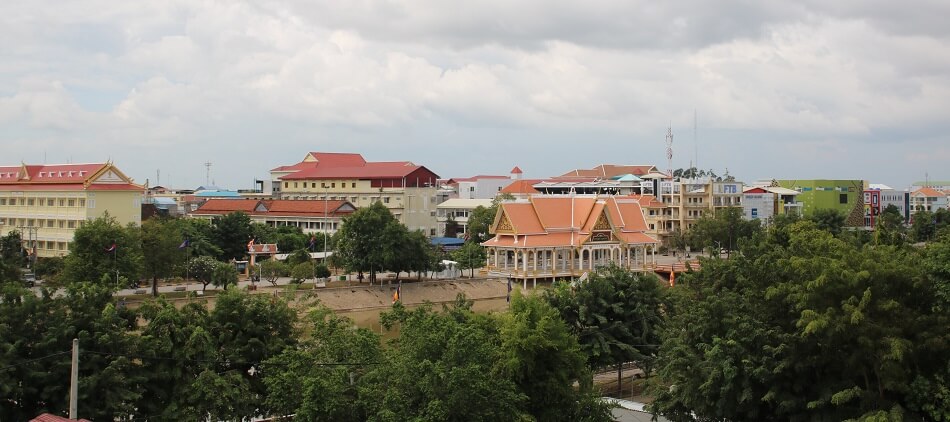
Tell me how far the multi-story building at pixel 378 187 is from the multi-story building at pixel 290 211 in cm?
408

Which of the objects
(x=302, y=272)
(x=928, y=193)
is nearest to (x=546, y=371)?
(x=302, y=272)

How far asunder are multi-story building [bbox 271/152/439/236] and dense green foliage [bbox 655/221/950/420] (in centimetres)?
5296

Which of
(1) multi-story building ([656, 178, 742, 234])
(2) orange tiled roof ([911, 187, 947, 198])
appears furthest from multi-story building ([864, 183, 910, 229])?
(1) multi-story building ([656, 178, 742, 234])

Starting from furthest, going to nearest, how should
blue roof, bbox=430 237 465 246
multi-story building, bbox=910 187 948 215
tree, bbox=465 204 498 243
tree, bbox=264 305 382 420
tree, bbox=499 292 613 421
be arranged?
multi-story building, bbox=910 187 948 215, blue roof, bbox=430 237 465 246, tree, bbox=465 204 498 243, tree, bbox=499 292 613 421, tree, bbox=264 305 382 420

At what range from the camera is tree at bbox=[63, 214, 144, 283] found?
39688 mm

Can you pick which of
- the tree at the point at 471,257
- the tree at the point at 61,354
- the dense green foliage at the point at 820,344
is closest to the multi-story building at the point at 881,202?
the tree at the point at 471,257

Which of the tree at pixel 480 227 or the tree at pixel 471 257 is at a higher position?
the tree at pixel 480 227

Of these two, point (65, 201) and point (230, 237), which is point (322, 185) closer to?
point (230, 237)

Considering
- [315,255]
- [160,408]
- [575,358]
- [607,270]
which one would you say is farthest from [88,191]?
[575,358]

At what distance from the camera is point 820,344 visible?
19156 millimetres

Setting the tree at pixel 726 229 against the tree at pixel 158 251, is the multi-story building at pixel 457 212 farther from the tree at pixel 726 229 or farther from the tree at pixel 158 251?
the tree at pixel 158 251

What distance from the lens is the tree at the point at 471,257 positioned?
57.0m

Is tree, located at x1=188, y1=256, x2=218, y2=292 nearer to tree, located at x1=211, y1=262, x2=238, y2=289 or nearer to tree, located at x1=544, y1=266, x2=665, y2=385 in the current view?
tree, located at x1=211, y1=262, x2=238, y2=289

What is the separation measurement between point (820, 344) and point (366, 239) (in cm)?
3202
